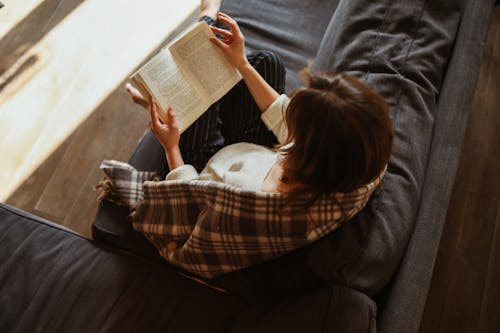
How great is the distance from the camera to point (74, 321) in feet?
3.22

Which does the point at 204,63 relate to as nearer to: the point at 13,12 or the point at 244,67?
the point at 244,67

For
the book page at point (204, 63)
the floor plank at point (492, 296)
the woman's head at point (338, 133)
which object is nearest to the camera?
the woman's head at point (338, 133)

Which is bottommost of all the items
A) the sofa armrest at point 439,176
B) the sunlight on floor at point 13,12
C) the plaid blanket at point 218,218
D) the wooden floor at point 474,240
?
the wooden floor at point 474,240

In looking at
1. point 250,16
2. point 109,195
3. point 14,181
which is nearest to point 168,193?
point 109,195

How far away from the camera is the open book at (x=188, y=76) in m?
1.05

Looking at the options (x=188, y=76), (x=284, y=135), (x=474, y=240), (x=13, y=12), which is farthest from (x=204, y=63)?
(x=13, y=12)

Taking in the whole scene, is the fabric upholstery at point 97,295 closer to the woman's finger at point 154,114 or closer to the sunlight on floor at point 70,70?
the woman's finger at point 154,114

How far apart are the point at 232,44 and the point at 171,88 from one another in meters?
0.23

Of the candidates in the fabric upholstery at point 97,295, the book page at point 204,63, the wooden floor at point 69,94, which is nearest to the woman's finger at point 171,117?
the book page at point 204,63

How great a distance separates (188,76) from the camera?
111cm

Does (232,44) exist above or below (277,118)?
above

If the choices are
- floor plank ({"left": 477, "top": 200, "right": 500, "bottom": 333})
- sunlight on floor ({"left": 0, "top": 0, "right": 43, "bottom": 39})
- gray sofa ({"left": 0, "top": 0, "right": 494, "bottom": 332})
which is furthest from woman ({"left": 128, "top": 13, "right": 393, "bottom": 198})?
sunlight on floor ({"left": 0, "top": 0, "right": 43, "bottom": 39})

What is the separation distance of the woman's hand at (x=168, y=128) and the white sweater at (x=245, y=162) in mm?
89

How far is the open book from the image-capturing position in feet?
3.45
